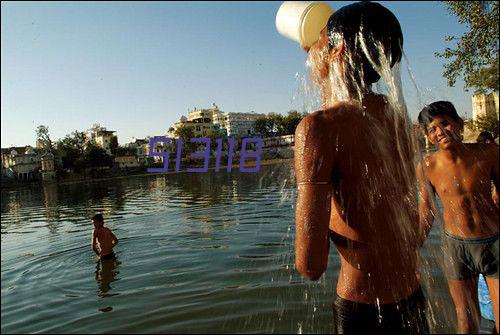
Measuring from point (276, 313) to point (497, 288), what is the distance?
147 inches

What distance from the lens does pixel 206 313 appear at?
653 centimetres

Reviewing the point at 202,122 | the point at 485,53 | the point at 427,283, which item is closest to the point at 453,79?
the point at 485,53

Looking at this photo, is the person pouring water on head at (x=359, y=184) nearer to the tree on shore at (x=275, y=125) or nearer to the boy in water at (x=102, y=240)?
the boy in water at (x=102, y=240)

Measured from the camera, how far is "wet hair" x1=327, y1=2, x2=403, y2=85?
6.05 ft

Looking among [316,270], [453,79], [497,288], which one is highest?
[453,79]

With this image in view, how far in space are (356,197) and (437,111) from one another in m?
2.32

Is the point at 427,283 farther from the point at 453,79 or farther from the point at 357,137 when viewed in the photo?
the point at 453,79

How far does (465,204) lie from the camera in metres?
3.74

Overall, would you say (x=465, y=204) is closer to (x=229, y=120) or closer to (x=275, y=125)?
(x=275, y=125)

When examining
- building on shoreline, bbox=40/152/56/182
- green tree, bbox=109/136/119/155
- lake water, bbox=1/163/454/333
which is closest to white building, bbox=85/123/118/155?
green tree, bbox=109/136/119/155

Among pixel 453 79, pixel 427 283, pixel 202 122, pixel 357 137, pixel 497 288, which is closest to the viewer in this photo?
pixel 357 137

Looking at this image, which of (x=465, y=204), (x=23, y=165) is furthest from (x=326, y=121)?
(x=23, y=165)

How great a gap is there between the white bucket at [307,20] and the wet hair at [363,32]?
787 mm

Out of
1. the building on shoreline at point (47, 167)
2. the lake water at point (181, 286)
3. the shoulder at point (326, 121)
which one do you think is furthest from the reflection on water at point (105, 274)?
the building on shoreline at point (47, 167)
